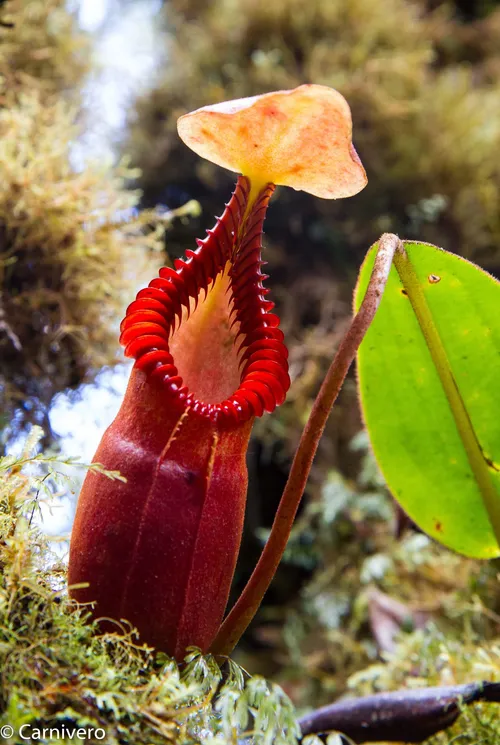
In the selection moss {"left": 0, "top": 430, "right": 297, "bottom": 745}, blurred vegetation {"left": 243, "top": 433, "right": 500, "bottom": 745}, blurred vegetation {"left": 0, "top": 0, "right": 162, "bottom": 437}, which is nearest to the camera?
moss {"left": 0, "top": 430, "right": 297, "bottom": 745}

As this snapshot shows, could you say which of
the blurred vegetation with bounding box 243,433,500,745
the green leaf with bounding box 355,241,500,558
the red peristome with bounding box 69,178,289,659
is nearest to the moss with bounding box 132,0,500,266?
the blurred vegetation with bounding box 243,433,500,745

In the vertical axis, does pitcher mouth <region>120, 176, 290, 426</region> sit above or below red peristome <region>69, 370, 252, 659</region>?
above

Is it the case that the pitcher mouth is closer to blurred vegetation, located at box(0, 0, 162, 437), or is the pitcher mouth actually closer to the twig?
the twig

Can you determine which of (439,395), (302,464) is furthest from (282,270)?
(302,464)

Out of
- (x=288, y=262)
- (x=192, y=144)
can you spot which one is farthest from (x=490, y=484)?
(x=288, y=262)

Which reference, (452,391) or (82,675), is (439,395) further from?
(82,675)

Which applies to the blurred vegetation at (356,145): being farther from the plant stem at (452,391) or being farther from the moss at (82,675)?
the moss at (82,675)

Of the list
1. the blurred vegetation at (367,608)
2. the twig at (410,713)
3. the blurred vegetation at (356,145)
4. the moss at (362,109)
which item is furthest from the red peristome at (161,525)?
the moss at (362,109)
